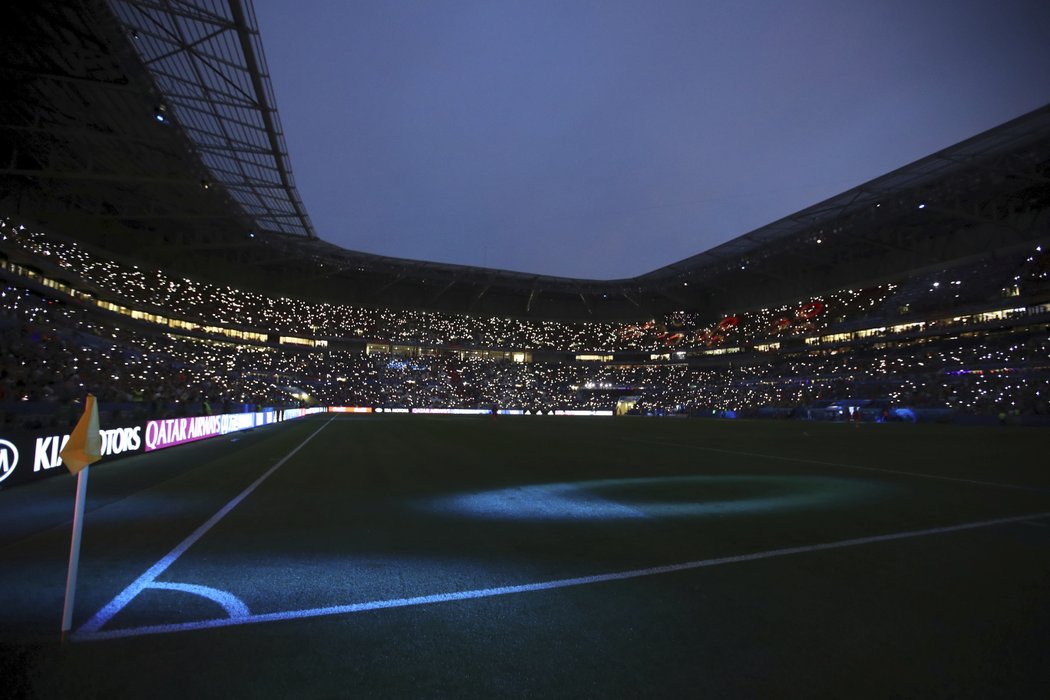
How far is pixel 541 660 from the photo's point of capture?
10.9 ft

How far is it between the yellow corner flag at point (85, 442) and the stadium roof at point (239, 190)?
635 inches

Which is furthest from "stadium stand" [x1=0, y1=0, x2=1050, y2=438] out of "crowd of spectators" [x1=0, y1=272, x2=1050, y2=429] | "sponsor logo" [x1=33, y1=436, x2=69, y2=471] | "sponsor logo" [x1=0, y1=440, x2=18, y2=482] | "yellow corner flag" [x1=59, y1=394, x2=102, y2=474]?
"yellow corner flag" [x1=59, y1=394, x2=102, y2=474]

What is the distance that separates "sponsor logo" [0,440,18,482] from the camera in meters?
9.21

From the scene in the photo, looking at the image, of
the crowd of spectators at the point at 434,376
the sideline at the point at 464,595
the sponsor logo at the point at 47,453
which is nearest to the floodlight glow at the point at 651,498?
the sideline at the point at 464,595

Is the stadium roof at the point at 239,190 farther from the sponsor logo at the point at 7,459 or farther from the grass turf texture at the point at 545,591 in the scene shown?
the grass turf texture at the point at 545,591

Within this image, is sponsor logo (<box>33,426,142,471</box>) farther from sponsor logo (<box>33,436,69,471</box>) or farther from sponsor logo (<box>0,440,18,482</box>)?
sponsor logo (<box>0,440,18,482</box>)

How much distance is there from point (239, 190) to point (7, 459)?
25.0m

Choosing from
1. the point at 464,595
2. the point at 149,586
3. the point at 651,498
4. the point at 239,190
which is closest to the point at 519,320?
the point at 239,190

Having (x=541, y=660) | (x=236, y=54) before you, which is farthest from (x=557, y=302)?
(x=541, y=660)

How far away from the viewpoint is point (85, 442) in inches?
161

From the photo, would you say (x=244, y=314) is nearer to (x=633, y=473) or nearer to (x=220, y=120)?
(x=220, y=120)

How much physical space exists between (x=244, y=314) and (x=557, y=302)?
1641 inches

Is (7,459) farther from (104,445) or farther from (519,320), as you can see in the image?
(519,320)

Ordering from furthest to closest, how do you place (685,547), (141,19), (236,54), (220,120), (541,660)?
(220,120) < (236,54) < (141,19) < (685,547) < (541,660)
